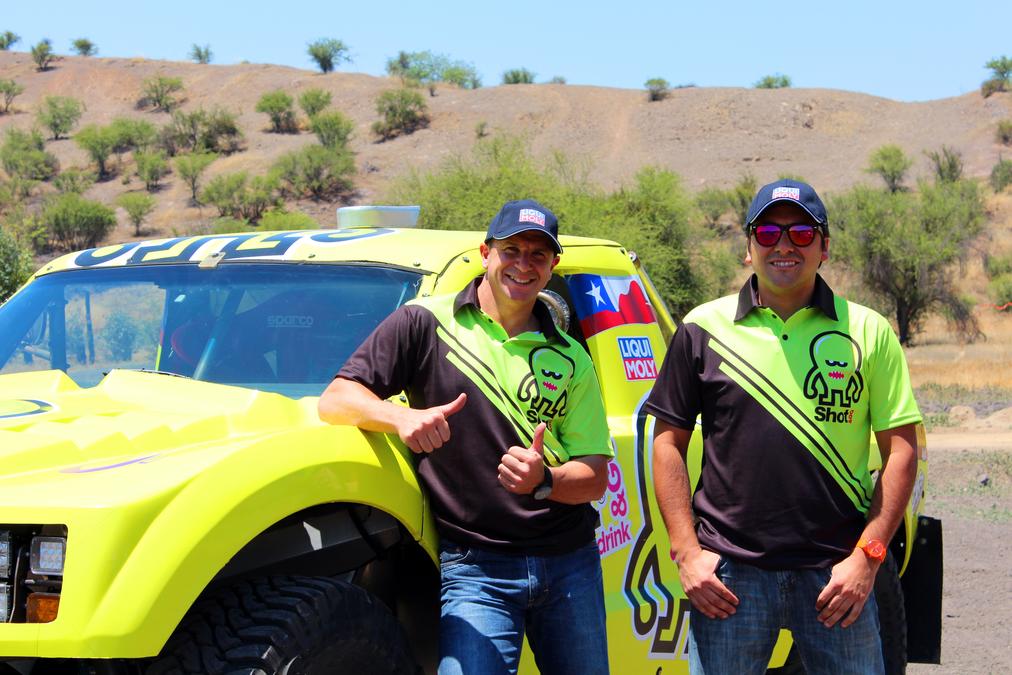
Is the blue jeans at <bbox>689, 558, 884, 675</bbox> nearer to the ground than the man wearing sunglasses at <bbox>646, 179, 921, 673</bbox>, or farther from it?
nearer to the ground

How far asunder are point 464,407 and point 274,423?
19.5 inches

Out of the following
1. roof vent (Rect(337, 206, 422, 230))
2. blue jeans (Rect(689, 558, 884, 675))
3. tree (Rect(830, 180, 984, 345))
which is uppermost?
roof vent (Rect(337, 206, 422, 230))

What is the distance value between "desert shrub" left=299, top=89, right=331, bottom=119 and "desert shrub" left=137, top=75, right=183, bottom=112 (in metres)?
8.53

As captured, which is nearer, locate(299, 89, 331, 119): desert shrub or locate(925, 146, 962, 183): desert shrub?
locate(925, 146, 962, 183): desert shrub

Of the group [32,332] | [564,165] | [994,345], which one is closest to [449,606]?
[32,332]

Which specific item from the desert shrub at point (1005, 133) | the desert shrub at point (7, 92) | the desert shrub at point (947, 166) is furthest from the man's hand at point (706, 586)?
the desert shrub at point (7, 92)

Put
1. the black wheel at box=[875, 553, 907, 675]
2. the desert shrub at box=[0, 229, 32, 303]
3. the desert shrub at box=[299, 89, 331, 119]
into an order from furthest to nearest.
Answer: the desert shrub at box=[299, 89, 331, 119] < the desert shrub at box=[0, 229, 32, 303] < the black wheel at box=[875, 553, 907, 675]

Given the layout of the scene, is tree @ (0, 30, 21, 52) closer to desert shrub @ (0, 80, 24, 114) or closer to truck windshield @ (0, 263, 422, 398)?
desert shrub @ (0, 80, 24, 114)

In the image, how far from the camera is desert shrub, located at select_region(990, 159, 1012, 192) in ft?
174

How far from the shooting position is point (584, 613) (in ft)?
10.4

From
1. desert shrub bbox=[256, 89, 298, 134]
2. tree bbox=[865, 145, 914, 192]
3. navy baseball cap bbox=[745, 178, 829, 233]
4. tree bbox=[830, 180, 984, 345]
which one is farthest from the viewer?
desert shrub bbox=[256, 89, 298, 134]

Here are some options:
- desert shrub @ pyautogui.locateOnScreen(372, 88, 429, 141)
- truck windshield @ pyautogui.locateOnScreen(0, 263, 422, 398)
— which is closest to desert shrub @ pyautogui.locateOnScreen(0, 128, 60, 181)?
desert shrub @ pyautogui.locateOnScreen(372, 88, 429, 141)

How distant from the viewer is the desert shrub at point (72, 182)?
50.5 meters

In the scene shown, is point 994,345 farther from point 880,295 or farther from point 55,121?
point 55,121
